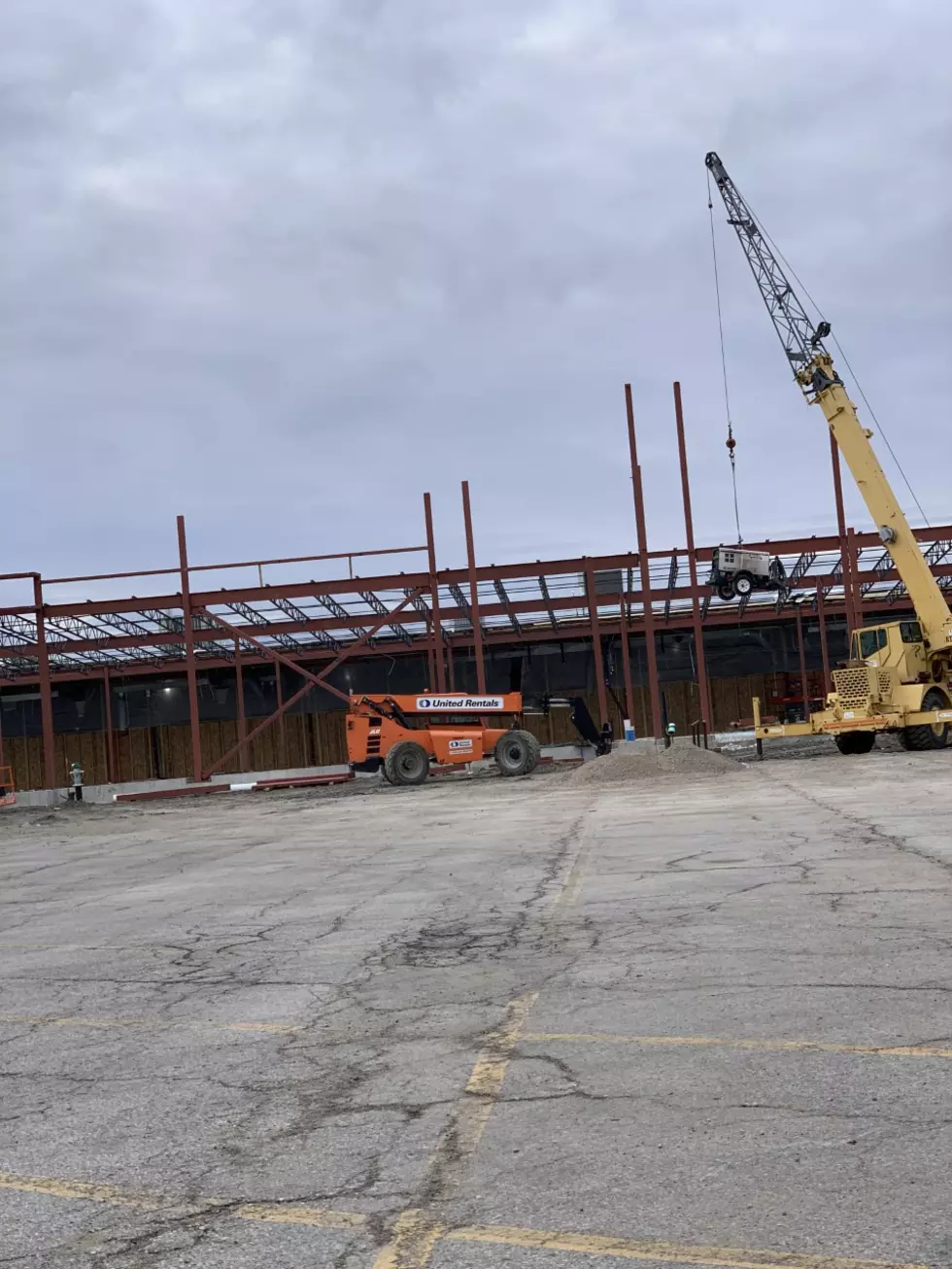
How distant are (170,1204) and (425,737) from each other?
25628mm

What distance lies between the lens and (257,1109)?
4.17 m

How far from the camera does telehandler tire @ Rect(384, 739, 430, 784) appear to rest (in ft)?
92.7

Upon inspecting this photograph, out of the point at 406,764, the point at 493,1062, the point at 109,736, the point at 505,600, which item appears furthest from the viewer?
the point at 109,736

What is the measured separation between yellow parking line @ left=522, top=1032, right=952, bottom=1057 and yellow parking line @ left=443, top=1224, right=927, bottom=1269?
1705mm

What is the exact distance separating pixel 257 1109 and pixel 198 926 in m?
4.65

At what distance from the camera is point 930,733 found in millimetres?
27156

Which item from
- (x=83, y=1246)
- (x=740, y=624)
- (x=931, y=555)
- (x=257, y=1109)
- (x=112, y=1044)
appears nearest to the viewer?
(x=83, y=1246)

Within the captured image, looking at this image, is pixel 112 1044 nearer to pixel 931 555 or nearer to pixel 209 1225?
pixel 209 1225

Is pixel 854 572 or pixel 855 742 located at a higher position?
pixel 854 572

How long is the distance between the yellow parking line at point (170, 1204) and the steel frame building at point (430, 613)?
26962 mm

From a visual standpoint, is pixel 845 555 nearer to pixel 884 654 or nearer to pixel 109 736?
pixel 884 654

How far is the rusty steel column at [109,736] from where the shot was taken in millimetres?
40156

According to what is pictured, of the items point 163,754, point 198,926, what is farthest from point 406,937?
point 163,754

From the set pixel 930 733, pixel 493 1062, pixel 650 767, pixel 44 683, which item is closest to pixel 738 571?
pixel 930 733
